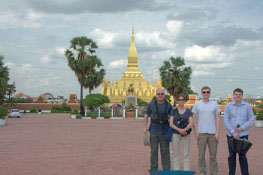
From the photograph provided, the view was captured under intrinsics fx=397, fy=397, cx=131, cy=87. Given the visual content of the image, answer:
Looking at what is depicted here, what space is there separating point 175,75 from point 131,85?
2057 centimetres

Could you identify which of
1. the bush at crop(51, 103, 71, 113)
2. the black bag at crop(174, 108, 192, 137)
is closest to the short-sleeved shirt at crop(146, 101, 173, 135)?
the black bag at crop(174, 108, 192, 137)

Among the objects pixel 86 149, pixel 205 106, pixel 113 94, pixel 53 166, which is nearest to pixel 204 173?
pixel 205 106

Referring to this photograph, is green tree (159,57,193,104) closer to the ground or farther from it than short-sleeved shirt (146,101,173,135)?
farther from it

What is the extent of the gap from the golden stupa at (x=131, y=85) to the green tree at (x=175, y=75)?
1976 centimetres

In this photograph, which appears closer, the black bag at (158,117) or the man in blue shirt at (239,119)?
the man in blue shirt at (239,119)

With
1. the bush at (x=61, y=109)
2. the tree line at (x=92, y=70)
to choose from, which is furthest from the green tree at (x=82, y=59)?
the bush at (x=61, y=109)

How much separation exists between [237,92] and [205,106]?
0.62 meters

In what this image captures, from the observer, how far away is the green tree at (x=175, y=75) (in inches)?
1645

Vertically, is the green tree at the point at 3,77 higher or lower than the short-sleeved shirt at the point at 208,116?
higher

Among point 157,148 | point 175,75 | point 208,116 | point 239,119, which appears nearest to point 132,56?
point 175,75

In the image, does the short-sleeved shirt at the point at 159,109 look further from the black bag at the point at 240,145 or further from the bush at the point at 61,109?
the bush at the point at 61,109

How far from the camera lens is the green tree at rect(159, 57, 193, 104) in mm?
41781

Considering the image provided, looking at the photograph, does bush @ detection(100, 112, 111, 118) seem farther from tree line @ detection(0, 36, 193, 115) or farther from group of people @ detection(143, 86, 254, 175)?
group of people @ detection(143, 86, 254, 175)

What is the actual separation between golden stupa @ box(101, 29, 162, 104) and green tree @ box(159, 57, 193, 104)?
64.8 ft
